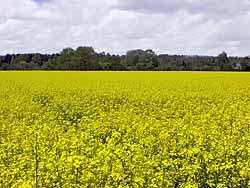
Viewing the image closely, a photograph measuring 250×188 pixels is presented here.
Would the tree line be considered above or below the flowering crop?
above

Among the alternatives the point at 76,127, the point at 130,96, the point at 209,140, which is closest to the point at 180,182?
the point at 209,140

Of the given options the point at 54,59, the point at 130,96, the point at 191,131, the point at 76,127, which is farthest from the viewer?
the point at 54,59

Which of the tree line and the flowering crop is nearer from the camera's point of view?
the flowering crop

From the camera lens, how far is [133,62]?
5853 centimetres

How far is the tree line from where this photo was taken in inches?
2242

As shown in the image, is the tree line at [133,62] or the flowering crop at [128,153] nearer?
the flowering crop at [128,153]

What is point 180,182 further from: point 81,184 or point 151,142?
point 151,142

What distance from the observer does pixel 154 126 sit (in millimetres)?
9977

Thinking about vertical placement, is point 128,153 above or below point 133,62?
below

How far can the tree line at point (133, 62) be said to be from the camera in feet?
187

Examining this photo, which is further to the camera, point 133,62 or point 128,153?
point 133,62

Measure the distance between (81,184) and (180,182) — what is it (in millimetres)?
1391

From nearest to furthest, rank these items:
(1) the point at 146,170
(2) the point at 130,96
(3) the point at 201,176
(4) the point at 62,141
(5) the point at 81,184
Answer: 1. (5) the point at 81,184
2. (1) the point at 146,170
3. (3) the point at 201,176
4. (4) the point at 62,141
5. (2) the point at 130,96

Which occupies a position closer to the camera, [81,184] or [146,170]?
[81,184]
